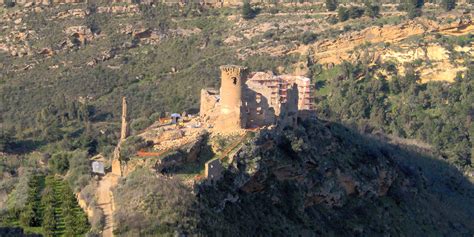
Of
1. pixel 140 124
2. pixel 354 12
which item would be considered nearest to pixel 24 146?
pixel 140 124

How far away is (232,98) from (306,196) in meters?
5.22

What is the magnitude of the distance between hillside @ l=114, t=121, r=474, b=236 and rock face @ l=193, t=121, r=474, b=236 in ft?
0.15

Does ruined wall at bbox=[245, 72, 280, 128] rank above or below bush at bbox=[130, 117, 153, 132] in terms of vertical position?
above

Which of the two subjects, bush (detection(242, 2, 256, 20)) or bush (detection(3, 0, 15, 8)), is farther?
bush (detection(242, 2, 256, 20))

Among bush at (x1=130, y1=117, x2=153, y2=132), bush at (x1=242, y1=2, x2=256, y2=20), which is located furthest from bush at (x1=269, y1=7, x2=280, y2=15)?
bush at (x1=130, y1=117, x2=153, y2=132)

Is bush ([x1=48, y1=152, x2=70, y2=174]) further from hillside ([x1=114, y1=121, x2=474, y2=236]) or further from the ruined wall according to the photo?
hillside ([x1=114, y1=121, x2=474, y2=236])

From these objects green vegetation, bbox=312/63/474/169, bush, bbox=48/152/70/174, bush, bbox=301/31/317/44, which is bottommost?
green vegetation, bbox=312/63/474/169

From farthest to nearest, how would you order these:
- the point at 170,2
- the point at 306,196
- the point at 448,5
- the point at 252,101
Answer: the point at 170,2, the point at 448,5, the point at 306,196, the point at 252,101

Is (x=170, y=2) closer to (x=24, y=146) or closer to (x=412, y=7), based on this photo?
(x=412, y=7)

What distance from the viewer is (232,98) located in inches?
1292

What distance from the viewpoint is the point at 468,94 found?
65.9 meters

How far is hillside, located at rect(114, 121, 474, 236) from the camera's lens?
27203 mm

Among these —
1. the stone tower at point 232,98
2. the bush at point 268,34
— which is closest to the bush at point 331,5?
the bush at point 268,34

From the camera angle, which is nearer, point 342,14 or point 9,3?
point 342,14
